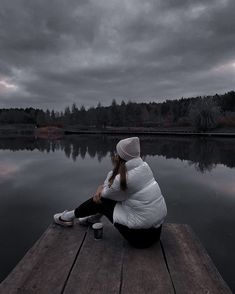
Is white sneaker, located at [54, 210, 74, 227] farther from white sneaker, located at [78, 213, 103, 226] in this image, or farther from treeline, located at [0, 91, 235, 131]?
treeline, located at [0, 91, 235, 131]

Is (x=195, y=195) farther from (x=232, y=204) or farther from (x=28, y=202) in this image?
(x=28, y=202)

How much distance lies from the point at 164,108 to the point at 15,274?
121 m

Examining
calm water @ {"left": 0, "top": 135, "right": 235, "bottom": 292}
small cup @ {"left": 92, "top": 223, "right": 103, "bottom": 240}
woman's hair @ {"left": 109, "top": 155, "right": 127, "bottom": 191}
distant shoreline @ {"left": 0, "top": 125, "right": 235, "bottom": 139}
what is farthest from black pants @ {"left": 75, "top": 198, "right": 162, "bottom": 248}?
distant shoreline @ {"left": 0, "top": 125, "right": 235, "bottom": 139}

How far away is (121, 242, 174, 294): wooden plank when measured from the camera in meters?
2.91

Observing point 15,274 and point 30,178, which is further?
point 30,178

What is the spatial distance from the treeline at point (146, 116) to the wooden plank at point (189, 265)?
A: 5176cm

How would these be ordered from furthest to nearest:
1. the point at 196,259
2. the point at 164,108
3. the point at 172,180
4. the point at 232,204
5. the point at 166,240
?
1. the point at 164,108
2. the point at 172,180
3. the point at 232,204
4. the point at 166,240
5. the point at 196,259

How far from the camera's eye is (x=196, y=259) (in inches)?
141

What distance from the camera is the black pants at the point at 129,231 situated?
3748 mm

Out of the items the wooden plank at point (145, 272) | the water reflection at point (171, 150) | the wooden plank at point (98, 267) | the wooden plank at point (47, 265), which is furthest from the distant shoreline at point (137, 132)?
the wooden plank at point (145, 272)

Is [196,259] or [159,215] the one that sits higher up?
[159,215]

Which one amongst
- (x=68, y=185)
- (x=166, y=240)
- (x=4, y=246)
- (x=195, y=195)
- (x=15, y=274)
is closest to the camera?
(x=15, y=274)

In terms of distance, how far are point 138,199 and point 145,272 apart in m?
0.88

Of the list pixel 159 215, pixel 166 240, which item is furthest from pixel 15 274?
pixel 166 240
